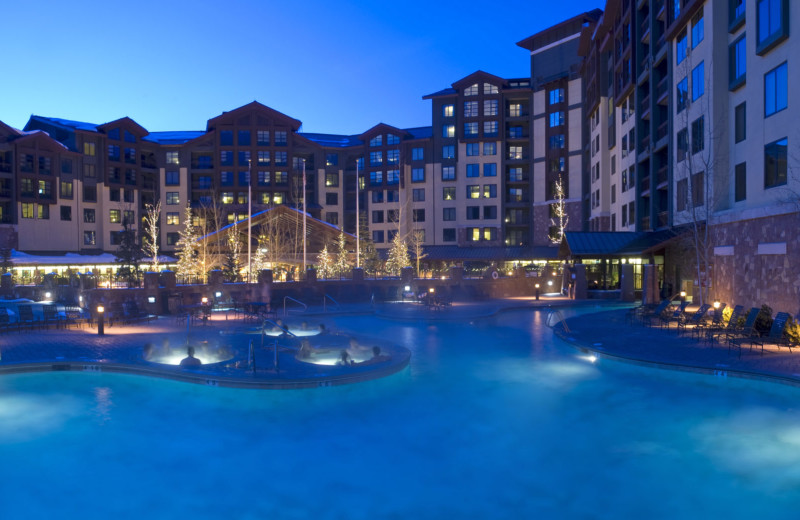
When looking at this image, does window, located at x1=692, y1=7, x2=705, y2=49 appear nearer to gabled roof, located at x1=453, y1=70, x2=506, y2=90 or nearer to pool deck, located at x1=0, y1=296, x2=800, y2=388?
pool deck, located at x1=0, y1=296, x2=800, y2=388

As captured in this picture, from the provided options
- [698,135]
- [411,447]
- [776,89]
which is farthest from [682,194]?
[411,447]

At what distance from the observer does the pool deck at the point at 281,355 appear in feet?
44.1

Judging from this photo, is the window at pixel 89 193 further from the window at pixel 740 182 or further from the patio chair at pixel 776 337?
the patio chair at pixel 776 337

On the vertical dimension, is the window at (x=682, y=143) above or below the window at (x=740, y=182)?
above

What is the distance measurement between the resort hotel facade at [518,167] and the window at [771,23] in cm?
240

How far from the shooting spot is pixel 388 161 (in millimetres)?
68312

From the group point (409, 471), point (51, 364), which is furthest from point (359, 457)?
point (51, 364)

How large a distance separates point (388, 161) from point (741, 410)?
2331 inches

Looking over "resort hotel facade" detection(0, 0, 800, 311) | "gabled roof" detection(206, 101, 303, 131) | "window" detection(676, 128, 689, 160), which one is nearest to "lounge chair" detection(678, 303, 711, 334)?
"resort hotel facade" detection(0, 0, 800, 311)

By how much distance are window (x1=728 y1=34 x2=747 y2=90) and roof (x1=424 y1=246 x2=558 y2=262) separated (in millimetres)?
36980

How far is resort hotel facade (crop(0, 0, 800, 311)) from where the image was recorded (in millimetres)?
25328

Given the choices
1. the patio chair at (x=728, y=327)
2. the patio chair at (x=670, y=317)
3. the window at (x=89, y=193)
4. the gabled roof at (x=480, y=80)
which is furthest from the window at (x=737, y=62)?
the window at (x=89, y=193)

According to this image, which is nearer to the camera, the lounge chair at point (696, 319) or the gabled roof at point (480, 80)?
the lounge chair at point (696, 319)

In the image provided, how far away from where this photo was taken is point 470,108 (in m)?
65.0
